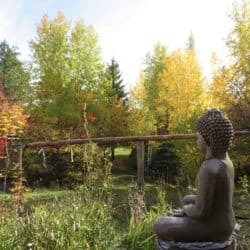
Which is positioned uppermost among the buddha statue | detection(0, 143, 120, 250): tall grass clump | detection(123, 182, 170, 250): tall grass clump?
the buddha statue

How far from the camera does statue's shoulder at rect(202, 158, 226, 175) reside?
6.41ft

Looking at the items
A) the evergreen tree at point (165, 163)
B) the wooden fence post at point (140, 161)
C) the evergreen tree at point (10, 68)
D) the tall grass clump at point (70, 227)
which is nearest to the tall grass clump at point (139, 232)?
the tall grass clump at point (70, 227)

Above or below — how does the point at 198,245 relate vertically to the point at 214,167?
below

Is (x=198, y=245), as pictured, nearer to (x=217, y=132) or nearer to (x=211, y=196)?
(x=211, y=196)

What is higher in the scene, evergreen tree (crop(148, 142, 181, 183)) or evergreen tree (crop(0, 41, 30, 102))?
evergreen tree (crop(0, 41, 30, 102))

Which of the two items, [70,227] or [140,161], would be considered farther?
[140,161]

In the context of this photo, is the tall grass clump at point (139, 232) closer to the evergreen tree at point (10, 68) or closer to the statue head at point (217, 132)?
the statue head at point (217, 132)

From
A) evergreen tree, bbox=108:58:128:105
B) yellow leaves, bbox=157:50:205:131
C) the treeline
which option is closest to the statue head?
the treeline

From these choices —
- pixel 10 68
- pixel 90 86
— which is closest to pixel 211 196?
pixel 90 86

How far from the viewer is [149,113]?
19.3m

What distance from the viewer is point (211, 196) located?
196 centimetres

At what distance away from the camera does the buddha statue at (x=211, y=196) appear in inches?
77.3

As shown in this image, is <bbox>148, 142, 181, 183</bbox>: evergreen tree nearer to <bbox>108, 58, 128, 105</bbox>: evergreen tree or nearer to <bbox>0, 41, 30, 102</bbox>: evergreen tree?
<bbox>108, 58, 128, 105</bbox>: evergreen tree

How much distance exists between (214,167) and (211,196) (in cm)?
15
